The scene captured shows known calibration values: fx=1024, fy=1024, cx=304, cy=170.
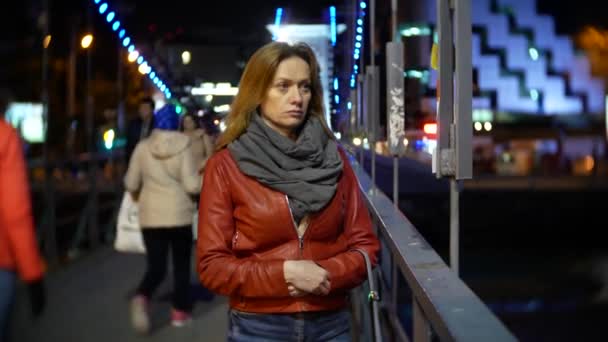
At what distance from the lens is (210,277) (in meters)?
2.74

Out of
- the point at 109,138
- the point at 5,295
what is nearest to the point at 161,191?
the point at 5,295

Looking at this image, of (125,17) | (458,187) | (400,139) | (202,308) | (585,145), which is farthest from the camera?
(585,145)

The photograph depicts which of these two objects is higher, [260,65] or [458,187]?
[260,65]

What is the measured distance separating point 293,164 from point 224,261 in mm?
324

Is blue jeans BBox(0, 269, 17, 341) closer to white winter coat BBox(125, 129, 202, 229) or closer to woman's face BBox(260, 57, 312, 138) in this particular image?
woman's face BBox(260, 57, 312, 138)

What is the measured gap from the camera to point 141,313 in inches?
271

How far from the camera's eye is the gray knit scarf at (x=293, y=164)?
2738 mm

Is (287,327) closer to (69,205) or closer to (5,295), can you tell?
(5,295)

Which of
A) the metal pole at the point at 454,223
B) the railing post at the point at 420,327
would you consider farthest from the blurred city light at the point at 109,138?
the metal pole at the point at 454,223

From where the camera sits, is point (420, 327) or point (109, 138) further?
point (109, 138)

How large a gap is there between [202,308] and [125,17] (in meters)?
2.72

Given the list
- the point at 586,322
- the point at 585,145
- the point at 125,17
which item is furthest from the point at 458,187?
the point at 585,145

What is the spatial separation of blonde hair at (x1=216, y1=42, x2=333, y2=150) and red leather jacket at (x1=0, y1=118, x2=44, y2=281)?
2.81 feet

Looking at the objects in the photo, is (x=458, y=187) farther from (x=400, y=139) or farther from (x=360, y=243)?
(x=400, y=139)
